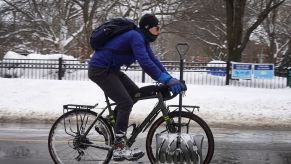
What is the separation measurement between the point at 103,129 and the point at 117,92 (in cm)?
54

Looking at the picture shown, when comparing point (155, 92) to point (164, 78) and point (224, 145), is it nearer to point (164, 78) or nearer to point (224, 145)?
point (164, 78)

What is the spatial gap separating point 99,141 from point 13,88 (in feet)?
33.3

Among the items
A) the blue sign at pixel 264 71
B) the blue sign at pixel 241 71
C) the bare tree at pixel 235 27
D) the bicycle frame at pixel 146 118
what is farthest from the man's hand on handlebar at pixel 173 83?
the bare tree at pixel 235 27

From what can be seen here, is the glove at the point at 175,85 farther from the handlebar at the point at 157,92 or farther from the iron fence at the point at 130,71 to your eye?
the iron fence at the point at 130,71

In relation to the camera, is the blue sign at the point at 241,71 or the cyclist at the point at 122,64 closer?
the cyclist at the point at 122,64

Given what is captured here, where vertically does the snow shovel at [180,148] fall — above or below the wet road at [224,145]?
above

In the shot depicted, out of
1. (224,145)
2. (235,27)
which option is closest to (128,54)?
(224,145)

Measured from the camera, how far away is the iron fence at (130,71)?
64.0 ft

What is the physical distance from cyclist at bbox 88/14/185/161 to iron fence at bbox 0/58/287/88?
13328 mm

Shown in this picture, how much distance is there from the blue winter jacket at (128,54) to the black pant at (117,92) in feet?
0.26

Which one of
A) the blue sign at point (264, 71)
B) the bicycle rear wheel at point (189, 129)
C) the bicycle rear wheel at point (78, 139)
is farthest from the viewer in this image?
the blue sign at point (264, 71)

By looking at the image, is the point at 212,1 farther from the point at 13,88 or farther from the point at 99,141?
the point at 99,141

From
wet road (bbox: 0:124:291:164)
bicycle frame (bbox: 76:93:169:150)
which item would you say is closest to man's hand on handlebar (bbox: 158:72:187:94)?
bicycle frame (bbox: 76:93:169:150)

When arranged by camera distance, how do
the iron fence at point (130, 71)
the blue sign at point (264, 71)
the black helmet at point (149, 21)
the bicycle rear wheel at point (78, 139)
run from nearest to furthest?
the black helmet at point (149, 21)
the bicycle rear wheel at point (78, 139)
the blue sign at point (264, 71)
the iron fence at point (130, 71)
